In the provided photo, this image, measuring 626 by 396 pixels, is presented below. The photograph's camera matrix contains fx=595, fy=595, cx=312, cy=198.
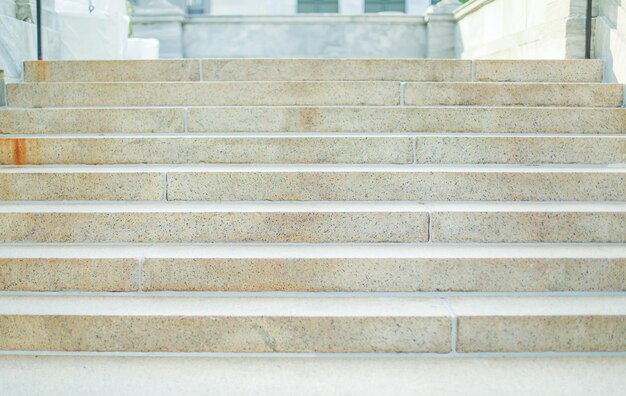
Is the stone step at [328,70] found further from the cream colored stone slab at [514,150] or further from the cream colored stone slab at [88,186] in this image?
the cream colored stone slab at [88,186]

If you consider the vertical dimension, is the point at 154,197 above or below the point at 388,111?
below

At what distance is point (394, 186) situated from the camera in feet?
12.6

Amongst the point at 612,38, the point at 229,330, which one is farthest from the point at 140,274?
the point at 612,38

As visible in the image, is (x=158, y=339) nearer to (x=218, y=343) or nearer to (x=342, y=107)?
(x=218, y=343)

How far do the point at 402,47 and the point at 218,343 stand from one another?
24.9 ft

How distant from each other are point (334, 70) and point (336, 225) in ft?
6.77

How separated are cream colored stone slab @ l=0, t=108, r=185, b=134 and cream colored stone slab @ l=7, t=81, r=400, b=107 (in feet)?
1.01

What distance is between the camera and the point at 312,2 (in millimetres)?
14992

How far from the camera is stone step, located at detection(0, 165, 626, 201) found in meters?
3.83

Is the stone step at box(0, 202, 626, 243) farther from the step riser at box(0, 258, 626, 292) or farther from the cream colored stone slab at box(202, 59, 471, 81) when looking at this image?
the cream colored stone slab at box(202, 59, 471, 81)

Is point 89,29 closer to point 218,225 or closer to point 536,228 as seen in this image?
point 218,225

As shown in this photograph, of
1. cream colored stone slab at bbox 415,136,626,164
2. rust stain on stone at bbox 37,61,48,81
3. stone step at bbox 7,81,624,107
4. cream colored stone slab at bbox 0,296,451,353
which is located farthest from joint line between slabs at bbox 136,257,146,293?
rust stain on stone at bbox 37,61,48,81

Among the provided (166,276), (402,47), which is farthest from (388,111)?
(402,47)

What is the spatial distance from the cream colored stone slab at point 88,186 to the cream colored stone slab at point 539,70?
2.99 m
